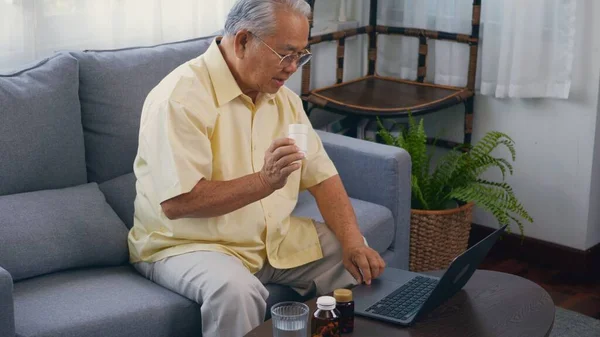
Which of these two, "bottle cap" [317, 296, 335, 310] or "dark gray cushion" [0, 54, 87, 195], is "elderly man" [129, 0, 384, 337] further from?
"bottle cap" [317, 296, 335, 310]

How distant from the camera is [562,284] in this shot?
10.7ft

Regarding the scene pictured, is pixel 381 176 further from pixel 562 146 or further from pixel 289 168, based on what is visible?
pixel 562 146

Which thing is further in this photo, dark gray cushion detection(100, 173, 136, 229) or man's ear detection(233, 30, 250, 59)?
dark gray cushion detection(100, 173, 136, 229)

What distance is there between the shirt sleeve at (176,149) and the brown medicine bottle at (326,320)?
51cm

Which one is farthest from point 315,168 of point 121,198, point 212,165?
point 121,198

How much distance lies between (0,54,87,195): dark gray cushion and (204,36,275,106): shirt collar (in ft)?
1.38

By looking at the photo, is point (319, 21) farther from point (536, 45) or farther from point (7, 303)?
point (7, 303)

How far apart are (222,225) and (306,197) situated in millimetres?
704

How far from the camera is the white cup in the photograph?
6.24 feet

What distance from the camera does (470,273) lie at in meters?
2.04

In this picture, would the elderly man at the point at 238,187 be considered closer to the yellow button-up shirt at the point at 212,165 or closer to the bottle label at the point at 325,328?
the yellow button-up shirt at the point at 212,165

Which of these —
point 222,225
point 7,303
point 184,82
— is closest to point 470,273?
point 222,225

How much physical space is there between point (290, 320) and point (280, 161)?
1.35ft

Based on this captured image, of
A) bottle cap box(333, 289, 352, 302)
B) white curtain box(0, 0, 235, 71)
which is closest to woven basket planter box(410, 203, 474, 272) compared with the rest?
white curtain box(0, 0, 235, 71)
